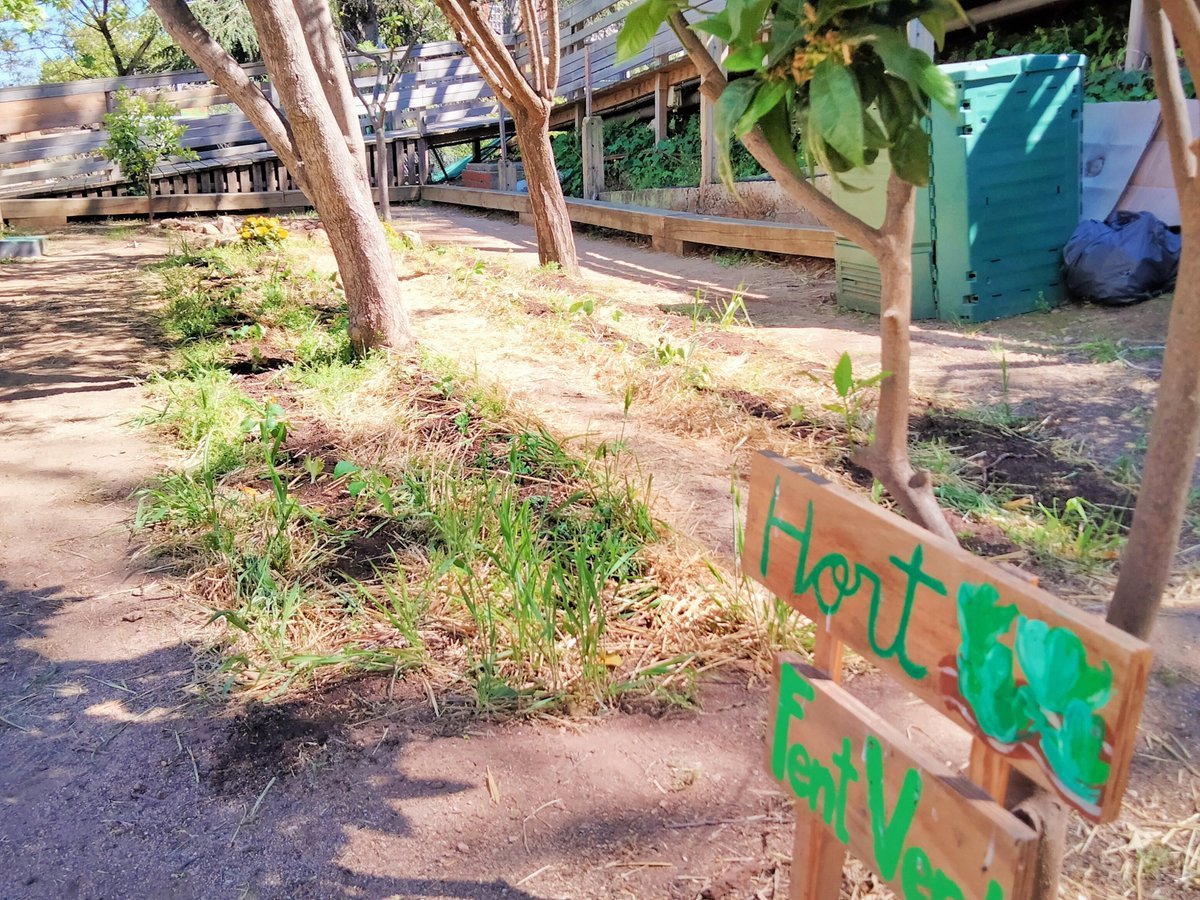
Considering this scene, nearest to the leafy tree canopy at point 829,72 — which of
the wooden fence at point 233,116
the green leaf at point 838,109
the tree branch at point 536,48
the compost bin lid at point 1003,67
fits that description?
the green leaf at point 838,109

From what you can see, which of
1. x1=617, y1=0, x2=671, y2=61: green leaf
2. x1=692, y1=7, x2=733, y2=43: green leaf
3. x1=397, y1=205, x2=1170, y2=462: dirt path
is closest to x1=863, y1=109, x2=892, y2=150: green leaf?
x1=692, y1=7, x2=733, y2=43: green leaf

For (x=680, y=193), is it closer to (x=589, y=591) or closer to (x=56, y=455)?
(x=56, y=455)

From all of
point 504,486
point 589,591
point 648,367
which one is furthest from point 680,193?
point 589,591

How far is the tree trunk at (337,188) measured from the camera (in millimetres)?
5109

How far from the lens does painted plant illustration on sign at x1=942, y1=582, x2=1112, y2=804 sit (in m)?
1.07

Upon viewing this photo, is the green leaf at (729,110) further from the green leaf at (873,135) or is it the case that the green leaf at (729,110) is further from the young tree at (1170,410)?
the young tree at (1170,410)

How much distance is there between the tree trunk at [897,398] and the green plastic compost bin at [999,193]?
4.93 m

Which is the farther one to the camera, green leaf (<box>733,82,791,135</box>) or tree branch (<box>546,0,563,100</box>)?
tree branch (<box>546,0,563,100</box>)

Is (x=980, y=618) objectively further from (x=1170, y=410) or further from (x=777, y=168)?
(x=777, y=168)

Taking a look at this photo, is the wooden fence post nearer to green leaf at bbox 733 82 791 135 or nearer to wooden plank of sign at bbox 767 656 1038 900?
green leaf at bbox 733 82 791 135

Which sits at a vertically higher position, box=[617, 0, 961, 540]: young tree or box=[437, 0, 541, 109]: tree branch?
box=[437, 0, 541, 109]: tree branch

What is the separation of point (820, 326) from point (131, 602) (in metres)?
5.18

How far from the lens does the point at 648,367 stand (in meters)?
5.42

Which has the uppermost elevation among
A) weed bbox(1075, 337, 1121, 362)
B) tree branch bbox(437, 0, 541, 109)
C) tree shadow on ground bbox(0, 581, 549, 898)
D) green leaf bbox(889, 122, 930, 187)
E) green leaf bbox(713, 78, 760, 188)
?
tree branch bbox(437, 0, 541, 109)
